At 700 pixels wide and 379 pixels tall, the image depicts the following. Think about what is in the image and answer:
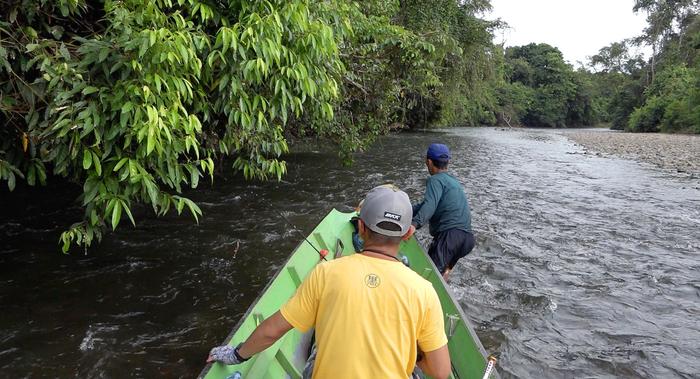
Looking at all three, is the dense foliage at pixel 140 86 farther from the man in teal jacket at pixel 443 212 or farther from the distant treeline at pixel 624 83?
the distant treeline at pixel 624 83

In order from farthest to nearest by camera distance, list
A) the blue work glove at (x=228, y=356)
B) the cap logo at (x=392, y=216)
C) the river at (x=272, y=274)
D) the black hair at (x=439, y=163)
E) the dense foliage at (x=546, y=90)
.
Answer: the dense foliage at (x=546, y=90) < the black hair at (x=439, y=163) < the river at (x=272, y=274) < the blue work glove at (x=228, y=356) < the cap logo at (x=392, y=216)

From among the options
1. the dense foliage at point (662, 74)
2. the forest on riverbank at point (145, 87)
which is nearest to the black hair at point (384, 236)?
the forest on riverbank at point (145, 87)

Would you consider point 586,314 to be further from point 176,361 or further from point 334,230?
point 176,361

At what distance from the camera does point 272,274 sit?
626 centimetres

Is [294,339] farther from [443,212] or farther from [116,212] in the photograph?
[443,212]

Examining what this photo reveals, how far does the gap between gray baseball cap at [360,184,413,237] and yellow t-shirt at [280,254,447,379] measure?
143 millimetres

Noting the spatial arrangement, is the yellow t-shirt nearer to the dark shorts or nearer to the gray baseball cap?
the gray baseball cap

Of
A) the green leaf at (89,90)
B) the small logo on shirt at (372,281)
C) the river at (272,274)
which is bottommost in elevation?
the river at (272,274)

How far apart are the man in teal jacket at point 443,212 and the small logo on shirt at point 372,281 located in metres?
2.65

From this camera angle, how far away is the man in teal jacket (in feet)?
15.1

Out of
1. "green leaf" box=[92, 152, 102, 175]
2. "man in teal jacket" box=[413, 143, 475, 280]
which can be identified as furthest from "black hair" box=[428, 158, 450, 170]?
"green leaf" box=[92, 152, 102, 175]

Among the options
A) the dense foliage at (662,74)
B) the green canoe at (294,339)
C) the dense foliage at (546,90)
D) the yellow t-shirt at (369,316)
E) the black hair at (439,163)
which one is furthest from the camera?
the dense foliage at (546,90)

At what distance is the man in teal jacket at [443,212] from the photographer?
4591 mm

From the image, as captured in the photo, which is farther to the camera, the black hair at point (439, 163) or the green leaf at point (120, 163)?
the black hair at point (439, 163)
